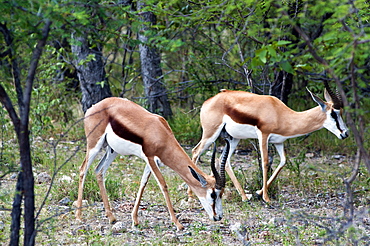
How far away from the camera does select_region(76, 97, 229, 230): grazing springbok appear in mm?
5805

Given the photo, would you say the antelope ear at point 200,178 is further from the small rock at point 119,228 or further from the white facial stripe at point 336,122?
the white facial stripe at point 336,122

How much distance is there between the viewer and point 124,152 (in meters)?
6.10

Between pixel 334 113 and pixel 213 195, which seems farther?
pixel 334 113

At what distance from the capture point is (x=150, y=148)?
A: 5891mm

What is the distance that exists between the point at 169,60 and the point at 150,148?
8.74m

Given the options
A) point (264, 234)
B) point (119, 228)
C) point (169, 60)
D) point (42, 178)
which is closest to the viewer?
point (264, 234)

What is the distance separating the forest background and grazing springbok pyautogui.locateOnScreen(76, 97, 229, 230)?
721mm

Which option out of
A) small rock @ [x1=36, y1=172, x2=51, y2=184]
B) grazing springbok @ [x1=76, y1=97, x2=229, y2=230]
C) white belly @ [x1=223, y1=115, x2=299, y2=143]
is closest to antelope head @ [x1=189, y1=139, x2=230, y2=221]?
grazing springbok @ [x1=76, y1=97, x2=229, y2=230]

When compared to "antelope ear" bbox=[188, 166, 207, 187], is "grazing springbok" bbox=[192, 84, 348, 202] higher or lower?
higher

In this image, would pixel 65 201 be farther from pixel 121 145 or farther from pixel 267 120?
pixel 267 120

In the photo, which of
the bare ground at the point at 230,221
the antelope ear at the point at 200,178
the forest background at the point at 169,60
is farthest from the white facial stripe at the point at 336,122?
the antelope ear at the point at 200,178

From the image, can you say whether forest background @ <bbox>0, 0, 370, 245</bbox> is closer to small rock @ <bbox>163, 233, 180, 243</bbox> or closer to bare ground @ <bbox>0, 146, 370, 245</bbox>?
bare ground @ <bbox>0, 146, 370, 245</bbox>

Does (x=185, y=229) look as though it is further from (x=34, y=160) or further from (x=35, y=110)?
(x=35, y=110)

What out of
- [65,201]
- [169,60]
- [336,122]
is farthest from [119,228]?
[169,60]
